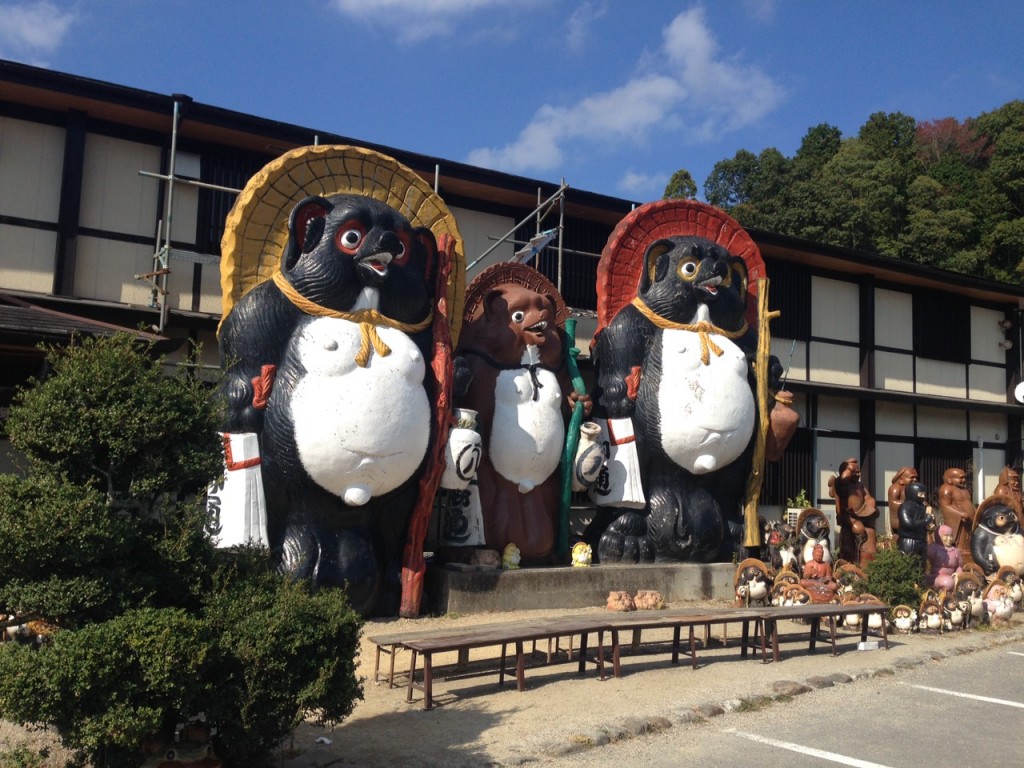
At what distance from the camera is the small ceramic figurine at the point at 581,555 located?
1102cm

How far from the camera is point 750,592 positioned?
10.3 metres

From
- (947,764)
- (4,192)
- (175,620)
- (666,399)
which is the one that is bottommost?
(947,764)

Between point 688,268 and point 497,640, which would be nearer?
point 497,640

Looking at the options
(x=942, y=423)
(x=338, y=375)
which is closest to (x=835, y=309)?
(x=942, y=423)

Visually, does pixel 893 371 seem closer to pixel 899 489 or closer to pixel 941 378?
pixel 941 378

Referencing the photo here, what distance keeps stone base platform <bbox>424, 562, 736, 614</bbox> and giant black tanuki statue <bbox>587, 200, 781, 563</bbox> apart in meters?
0.31

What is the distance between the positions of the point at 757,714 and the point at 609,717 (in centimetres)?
114

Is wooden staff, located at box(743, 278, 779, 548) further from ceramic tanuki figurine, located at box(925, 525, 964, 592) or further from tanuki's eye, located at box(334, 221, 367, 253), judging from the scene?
tanuki's eye, located at box(334, 221, 367, 253)

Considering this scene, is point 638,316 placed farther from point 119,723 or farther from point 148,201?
point 119,723

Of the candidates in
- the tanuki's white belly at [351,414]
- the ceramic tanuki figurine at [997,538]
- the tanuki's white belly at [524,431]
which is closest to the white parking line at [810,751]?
the tanuki's white belly at [351,414]

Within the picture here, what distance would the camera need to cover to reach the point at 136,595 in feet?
14.5

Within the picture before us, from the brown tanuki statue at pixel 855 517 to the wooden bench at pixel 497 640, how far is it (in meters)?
7.00

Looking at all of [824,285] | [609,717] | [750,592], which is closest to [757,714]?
[609,717]

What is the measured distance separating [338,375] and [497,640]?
3494mm
